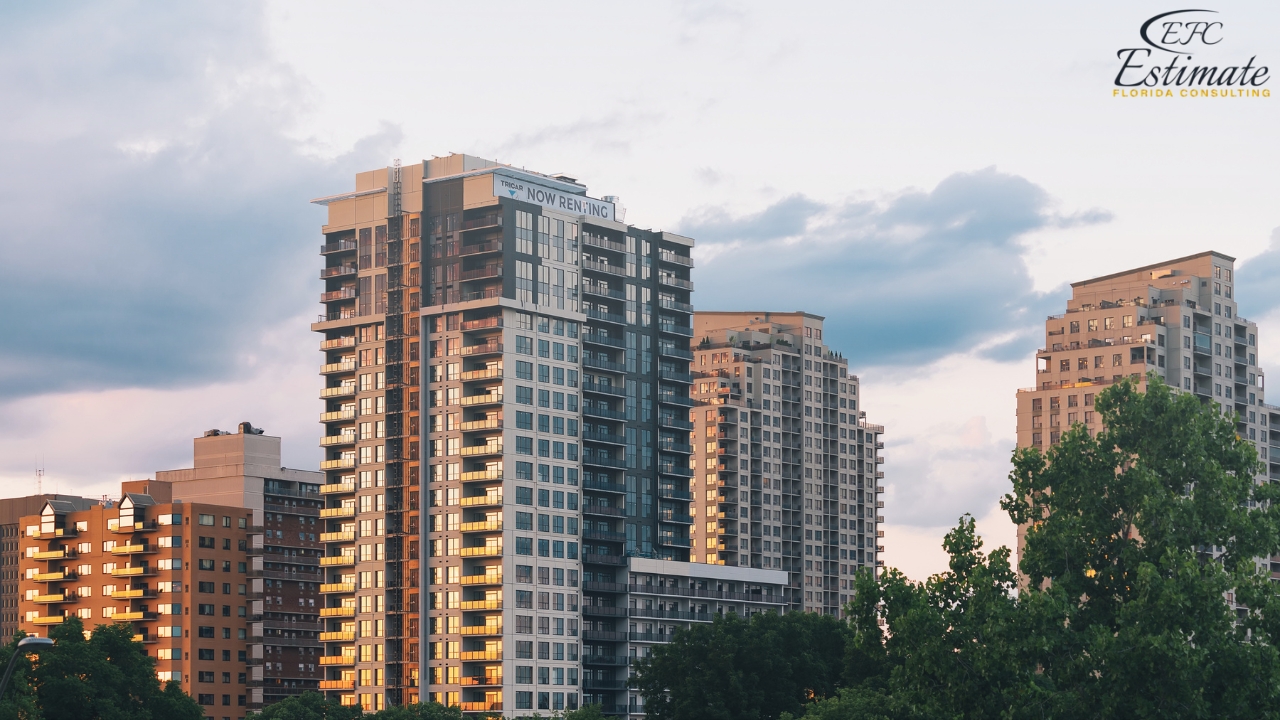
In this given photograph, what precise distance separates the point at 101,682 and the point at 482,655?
49950 millimetres

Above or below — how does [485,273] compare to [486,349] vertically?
above

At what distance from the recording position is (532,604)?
195m

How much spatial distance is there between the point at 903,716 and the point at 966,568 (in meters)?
12.0

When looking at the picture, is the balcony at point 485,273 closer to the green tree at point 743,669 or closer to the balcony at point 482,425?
the balcony at point 482,425

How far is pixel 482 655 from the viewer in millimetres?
191500

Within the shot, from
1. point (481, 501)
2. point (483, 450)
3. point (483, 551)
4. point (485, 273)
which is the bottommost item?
→ point (483, 551)

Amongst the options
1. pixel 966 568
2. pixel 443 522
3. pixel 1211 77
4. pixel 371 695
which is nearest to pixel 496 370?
pixel 443 522

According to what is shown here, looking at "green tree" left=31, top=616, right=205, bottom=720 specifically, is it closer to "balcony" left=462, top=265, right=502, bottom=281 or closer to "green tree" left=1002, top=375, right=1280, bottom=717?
"balcony" left=462, top=265, right=502, bottom=281

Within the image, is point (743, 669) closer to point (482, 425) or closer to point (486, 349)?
point (482, 425)

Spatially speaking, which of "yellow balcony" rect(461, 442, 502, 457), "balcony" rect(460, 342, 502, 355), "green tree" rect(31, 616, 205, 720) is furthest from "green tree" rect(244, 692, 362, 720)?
"balcony" rect(460, 342, 502, 355)

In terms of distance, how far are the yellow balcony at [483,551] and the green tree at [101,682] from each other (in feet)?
133

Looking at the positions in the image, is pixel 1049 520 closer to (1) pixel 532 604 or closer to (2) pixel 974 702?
(2) pixel 974 702

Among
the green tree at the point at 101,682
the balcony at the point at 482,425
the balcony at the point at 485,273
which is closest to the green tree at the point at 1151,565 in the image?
the green tree at the point at 101,682

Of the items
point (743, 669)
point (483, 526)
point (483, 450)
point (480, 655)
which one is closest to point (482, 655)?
point (480, 655)
